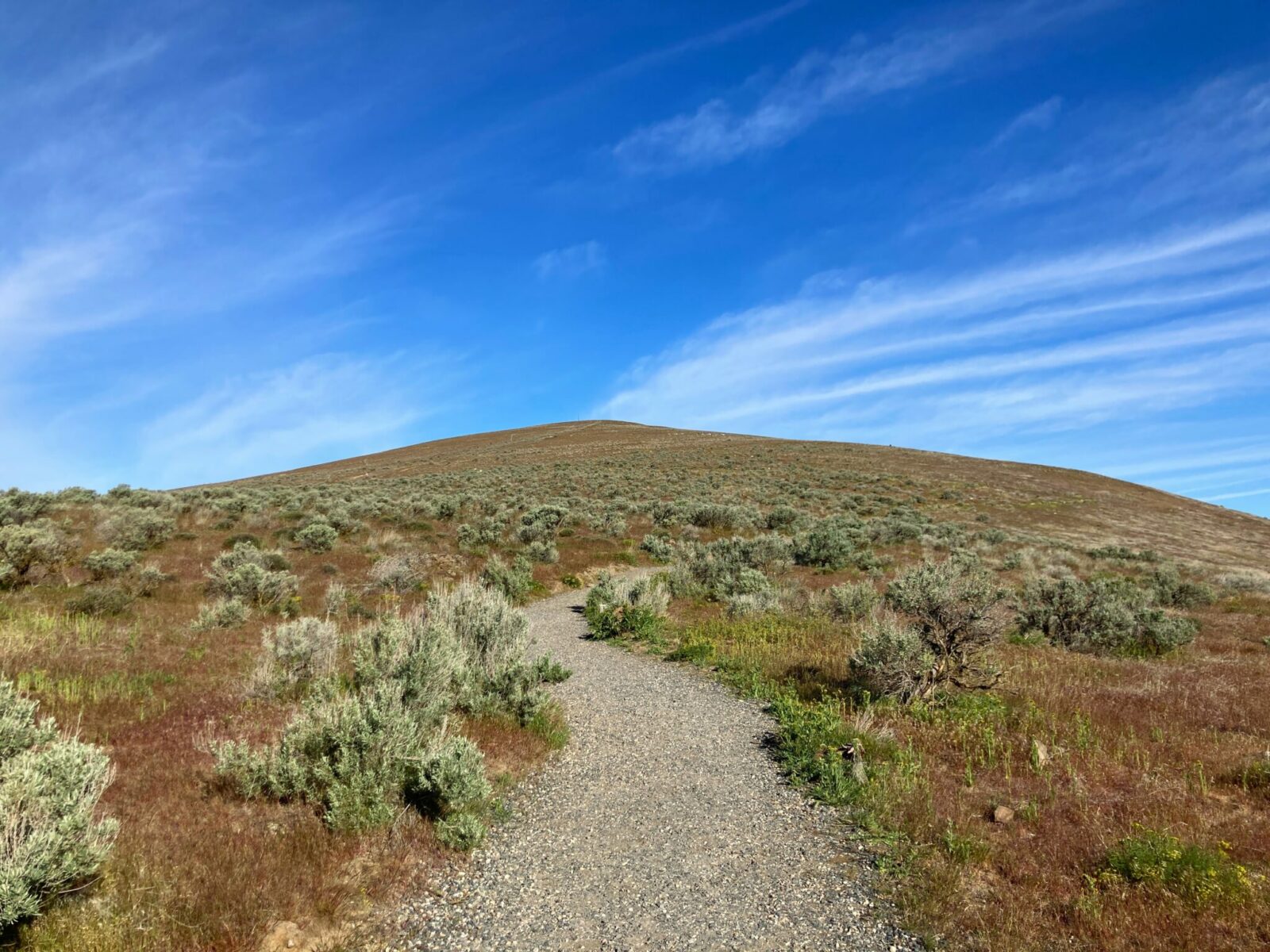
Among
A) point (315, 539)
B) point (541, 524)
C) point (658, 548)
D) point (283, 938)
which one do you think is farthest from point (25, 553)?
point (658, 548)

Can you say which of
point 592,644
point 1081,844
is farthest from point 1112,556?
point 1081,844

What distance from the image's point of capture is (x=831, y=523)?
112 ft

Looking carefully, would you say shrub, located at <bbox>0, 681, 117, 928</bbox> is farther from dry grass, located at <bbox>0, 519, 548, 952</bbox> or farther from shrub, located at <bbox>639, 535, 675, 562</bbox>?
shrub, located at <bbox>639, 535, 675, 562</bbox>

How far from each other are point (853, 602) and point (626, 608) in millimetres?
5783

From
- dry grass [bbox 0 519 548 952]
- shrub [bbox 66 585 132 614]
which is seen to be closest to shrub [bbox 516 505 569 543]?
shrub [bbox 66 585 132 614]

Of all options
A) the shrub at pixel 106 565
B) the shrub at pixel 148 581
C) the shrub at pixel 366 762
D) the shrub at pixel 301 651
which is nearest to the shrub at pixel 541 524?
the shrub at pixel 148 581

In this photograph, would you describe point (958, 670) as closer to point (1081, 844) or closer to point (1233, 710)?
point (1233, 710)

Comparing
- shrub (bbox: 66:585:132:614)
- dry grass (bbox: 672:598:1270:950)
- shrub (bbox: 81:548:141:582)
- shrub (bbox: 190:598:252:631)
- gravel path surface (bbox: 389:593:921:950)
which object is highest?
shrub (bbox: 81:548:141:582)

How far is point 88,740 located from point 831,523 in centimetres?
3199

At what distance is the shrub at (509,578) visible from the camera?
20078 mm

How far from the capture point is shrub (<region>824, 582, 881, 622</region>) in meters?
16.0

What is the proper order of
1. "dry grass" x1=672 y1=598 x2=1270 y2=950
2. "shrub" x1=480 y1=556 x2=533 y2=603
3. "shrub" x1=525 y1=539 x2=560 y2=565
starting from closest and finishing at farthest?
"dry grass" x1=672 y1=598 x2=1270 y2=950 < "shrub" x1=480 y1=556 x2=533 y2=603 < "shrub" x1=525 y1=539 x2=560 y2=565

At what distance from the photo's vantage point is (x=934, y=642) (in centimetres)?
980

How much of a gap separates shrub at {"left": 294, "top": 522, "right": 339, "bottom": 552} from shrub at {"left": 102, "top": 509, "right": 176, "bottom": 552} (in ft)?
12.5
